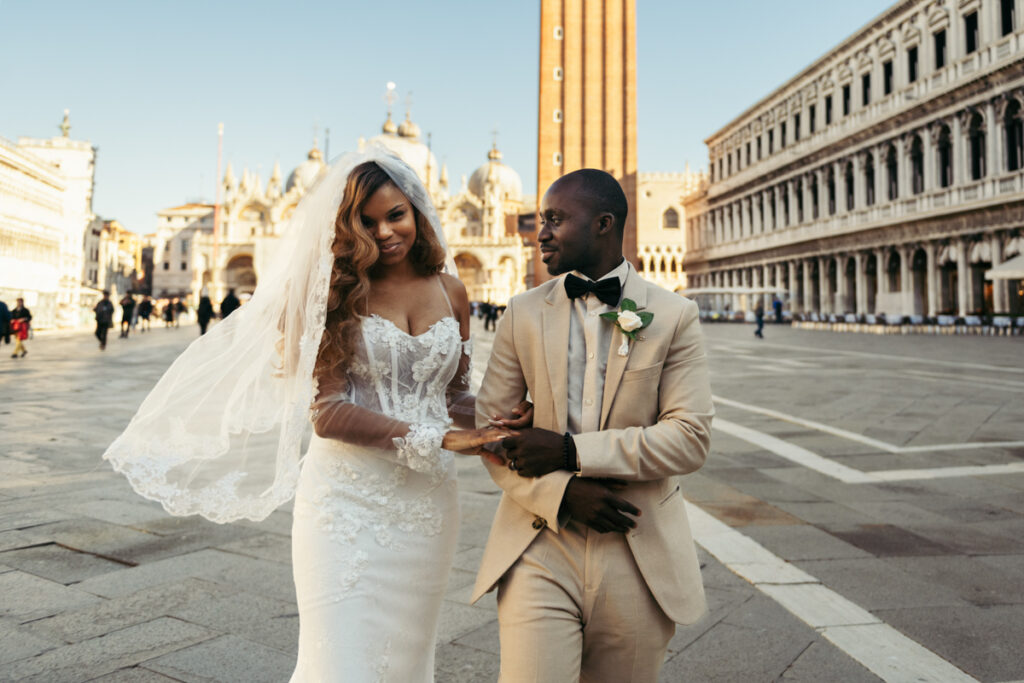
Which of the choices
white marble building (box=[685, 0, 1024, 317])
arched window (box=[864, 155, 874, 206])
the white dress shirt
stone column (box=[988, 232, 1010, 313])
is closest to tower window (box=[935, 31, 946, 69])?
white marble building (box=[685, 0, 1024, 317])

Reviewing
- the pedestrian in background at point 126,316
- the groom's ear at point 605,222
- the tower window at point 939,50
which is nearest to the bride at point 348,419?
the groom's ear at point 605,222

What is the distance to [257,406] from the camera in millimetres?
2129

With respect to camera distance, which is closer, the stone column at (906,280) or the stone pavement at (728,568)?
the stone pavement at (728,568)

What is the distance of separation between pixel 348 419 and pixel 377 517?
0.83 ft

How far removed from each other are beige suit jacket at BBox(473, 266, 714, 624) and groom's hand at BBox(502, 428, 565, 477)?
3 cm

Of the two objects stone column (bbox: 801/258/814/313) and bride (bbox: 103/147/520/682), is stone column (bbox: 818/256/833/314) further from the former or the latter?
bride (bbox: 103/147/520/682)

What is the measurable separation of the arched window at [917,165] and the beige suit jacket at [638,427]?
30.3m

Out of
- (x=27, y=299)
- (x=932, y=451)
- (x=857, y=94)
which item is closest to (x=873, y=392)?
(x=932, y=451)

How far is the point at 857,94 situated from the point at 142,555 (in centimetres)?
3509

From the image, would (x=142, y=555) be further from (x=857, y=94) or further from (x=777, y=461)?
(x=857, y=94)

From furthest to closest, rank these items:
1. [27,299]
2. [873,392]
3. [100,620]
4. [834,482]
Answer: [27,299] → [873,392] → [834,482] → [100,620]

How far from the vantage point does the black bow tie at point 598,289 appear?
1.54 metres

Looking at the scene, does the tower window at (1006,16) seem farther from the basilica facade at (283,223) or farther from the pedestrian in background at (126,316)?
the basilica facade at (283,223)

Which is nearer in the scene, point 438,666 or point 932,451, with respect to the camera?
point 438,666
